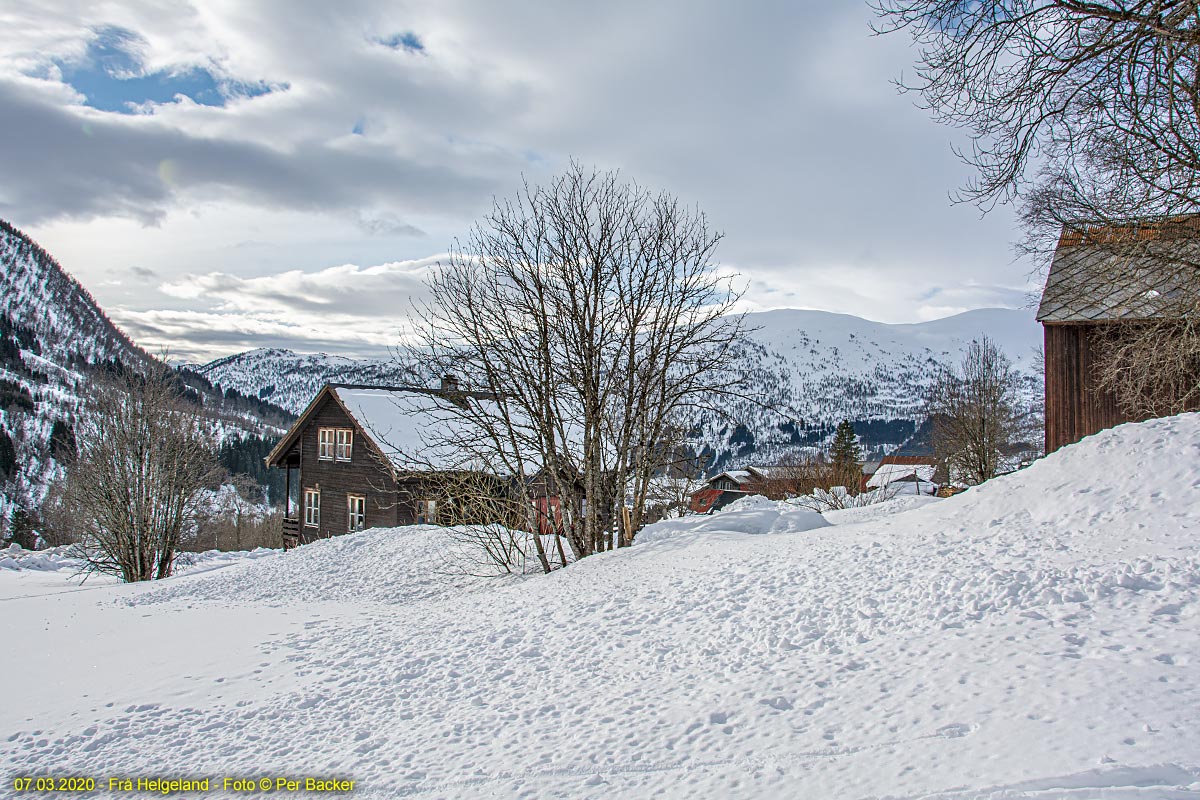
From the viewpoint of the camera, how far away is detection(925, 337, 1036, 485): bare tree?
33.8m

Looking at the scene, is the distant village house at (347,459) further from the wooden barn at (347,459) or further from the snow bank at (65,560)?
the snow bank at (65,560)

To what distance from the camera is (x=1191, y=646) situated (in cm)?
466

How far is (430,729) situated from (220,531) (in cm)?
5386

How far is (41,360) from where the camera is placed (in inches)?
6196

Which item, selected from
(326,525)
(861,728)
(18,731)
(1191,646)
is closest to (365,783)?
(861,728)

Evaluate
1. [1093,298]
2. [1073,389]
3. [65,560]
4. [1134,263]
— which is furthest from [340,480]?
[1134,263]

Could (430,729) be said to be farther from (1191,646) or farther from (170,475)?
(170,475)

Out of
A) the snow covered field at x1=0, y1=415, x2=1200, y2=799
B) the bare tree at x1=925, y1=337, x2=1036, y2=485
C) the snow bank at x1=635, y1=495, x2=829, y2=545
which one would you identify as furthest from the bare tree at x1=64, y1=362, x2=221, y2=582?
the bare tree at x1=925, y1=337, x2=1036, y2=485

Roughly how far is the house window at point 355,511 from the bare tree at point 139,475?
4.95 meters

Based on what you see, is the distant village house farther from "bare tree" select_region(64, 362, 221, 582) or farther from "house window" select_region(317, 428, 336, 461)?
"bare tree" select_region(64, 362, 221, 582)

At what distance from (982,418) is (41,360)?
615 feet

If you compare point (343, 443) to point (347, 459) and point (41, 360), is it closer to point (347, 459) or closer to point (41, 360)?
point (347, 459)

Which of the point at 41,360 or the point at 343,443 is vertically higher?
the point at 41,360

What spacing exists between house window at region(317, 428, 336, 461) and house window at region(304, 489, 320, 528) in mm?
1638
